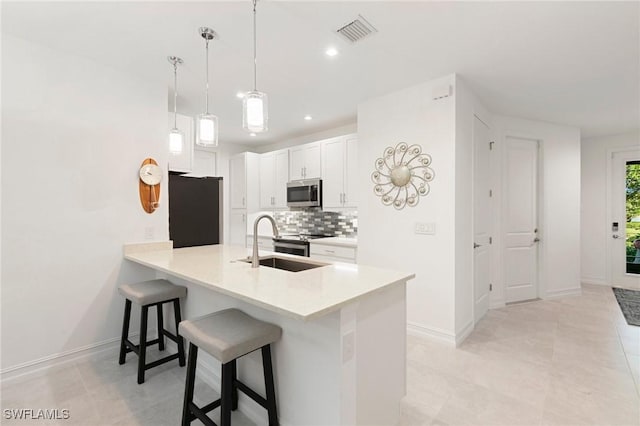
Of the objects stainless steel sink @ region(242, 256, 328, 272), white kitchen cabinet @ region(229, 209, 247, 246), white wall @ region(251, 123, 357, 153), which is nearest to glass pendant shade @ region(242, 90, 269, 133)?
stainless steel sink @ region(242, 256, 328, 272)

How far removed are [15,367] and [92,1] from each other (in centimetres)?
266

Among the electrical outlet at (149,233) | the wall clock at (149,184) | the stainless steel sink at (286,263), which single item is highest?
the wall clock at (149,184)

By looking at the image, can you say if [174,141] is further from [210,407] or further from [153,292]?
[210,407]

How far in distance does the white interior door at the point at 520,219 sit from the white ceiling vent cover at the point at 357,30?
3.03 m

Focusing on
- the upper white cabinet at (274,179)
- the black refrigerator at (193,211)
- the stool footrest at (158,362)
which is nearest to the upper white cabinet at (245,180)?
the upper white cabinet at (274,179)

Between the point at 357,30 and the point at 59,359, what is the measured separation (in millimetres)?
3473

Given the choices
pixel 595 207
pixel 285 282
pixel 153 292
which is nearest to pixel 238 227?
pixel 153 292

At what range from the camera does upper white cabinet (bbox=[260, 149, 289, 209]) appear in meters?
5.02

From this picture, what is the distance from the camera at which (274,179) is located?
5.19 meters

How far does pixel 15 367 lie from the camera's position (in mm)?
2234

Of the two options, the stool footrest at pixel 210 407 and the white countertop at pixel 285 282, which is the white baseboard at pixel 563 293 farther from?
the stool footrest at pixel 210 407

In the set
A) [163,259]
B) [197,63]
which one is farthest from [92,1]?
[163,259]

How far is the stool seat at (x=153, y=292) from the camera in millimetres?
2240

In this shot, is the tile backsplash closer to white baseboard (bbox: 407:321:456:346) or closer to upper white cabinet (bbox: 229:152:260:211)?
upper white cabinet (bbox: 229:152:260:211)
